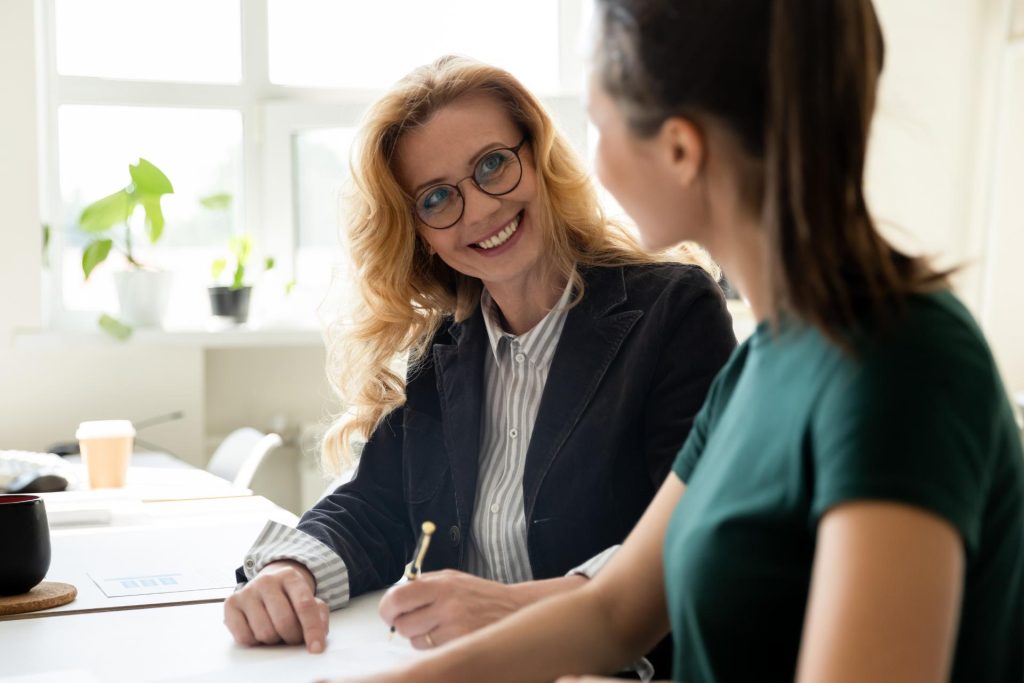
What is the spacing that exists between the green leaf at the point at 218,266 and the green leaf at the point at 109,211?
1.24 ft

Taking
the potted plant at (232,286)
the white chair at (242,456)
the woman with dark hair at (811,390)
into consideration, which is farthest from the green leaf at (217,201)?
the woman with dark hair at (811,390)

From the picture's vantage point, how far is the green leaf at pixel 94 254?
3768 mm

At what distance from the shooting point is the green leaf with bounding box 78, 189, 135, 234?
374 cm

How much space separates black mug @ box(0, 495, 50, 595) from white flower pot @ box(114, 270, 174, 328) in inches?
95.6

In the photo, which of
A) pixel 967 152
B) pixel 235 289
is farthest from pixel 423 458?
pixel 967 152

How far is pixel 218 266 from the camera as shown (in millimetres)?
4055

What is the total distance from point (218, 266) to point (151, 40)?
0.84m

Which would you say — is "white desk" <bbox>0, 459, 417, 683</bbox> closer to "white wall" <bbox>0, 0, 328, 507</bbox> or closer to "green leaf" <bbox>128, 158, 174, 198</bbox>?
"white wall" <bbox>0, 0, 328, 507</bbox>

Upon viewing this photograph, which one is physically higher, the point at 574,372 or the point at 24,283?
the point at 574,372

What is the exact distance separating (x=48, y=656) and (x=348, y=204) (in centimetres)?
93

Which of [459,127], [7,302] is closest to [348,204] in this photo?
[459,127]

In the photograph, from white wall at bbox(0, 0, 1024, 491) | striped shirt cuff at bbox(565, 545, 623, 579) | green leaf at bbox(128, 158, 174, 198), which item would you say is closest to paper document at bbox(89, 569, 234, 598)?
striped shirt cuff at bbox(565, 545, 623, 579)

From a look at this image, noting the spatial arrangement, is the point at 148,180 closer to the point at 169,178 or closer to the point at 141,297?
the point at 169,178

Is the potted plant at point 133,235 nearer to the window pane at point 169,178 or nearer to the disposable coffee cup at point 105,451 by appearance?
the window pane at point 169,178
